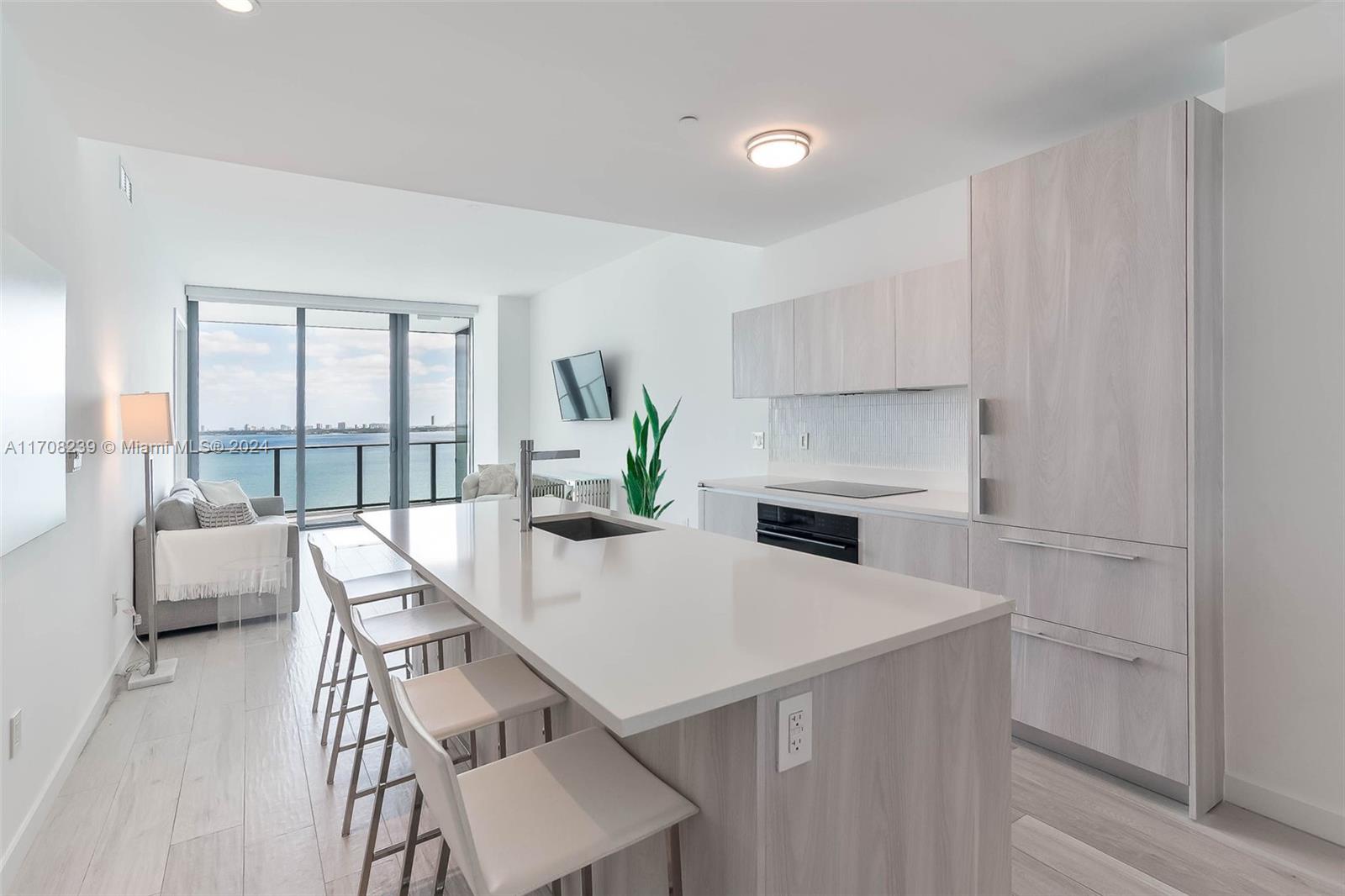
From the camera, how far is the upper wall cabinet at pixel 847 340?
3279 millimetres

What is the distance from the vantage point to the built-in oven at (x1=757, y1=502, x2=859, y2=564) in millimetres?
3096

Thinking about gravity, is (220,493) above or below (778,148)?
below

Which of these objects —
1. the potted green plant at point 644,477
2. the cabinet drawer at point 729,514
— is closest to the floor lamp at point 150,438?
the potted green plant at point 644,477

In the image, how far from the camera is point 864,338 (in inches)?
133

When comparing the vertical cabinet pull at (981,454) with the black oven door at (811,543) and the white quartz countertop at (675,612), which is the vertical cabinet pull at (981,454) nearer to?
the black oven door at (811,543)

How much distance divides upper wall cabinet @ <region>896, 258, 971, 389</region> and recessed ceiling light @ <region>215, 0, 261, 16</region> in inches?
102

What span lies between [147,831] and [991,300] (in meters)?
3.40

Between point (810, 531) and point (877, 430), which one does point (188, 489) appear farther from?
point (877, 430)

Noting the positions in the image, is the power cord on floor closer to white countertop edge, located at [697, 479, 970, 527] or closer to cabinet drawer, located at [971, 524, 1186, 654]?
white countertop edge, located at [697, 479, 970, 527]

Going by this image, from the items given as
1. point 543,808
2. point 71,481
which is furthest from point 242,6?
point 543,808

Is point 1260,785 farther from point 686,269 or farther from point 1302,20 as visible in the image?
point 686,269

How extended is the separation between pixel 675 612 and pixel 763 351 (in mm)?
2827

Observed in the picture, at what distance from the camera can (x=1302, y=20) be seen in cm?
199

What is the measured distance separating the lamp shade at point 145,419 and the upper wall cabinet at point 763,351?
10.5 ft
